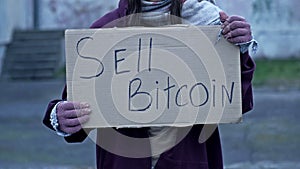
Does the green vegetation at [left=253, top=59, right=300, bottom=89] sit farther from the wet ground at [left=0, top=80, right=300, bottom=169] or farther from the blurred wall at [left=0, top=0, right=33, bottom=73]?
the blurred wall at [left=0, top=0, right=33, bottom=73]

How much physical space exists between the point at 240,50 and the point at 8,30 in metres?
14.1

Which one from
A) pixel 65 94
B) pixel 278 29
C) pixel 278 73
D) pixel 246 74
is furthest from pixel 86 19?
pixel 246 74

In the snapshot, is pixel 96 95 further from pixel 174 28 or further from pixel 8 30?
pixel 8 30

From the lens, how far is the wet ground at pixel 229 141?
26.8ft

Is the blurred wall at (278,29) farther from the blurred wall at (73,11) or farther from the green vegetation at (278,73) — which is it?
the blurred wall at (73,11)

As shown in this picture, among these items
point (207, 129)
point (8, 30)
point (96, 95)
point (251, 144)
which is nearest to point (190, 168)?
point (207, 129)

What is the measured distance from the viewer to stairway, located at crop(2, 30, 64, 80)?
15.5 metres

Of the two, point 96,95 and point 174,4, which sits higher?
point 174,4

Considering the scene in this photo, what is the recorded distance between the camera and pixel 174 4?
274cm

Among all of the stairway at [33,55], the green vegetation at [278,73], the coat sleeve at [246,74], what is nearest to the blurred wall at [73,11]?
the stairway at [33,55]

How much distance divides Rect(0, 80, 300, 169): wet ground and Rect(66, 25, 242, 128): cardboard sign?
5174 mm

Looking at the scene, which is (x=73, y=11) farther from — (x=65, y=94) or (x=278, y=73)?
(x=65, y=94)

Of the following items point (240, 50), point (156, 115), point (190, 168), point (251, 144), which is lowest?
point (251, 144)

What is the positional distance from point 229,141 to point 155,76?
6.42 metres
